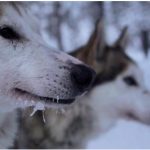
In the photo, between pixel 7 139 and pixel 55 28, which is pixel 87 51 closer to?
pixel 7 139

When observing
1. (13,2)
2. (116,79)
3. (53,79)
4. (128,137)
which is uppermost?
(13,2)

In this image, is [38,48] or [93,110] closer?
[38,48]

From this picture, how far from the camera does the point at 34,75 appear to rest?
5.05 ft

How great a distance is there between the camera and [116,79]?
10.1ft

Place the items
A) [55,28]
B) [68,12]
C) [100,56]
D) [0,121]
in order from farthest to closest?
[55,28], [68,12], [100,56], [0,121]

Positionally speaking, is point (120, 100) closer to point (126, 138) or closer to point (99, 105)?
point (99, 105)

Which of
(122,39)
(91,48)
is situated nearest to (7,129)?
(91,48)

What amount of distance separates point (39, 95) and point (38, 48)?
174 mm

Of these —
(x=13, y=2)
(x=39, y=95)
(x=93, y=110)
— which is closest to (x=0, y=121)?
(x=39, y=95)

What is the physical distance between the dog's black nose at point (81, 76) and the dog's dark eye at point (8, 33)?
0.24 m

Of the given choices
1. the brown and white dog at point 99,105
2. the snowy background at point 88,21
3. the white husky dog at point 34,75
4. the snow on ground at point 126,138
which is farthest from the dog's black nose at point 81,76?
the snowy background at point 88,21

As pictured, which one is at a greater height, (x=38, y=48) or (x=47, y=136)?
(x=38, y=48)

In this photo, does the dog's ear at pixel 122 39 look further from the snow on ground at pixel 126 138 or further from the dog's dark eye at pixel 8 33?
the dog's dark eye at pixel 8 33

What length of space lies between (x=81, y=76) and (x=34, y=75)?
0.15 meters
